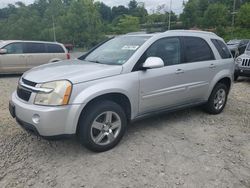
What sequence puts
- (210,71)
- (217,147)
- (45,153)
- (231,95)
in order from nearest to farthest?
1. (45,153)
2. (217,147)
3. (210,71)
4. (231,95)

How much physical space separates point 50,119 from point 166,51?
7.38ft

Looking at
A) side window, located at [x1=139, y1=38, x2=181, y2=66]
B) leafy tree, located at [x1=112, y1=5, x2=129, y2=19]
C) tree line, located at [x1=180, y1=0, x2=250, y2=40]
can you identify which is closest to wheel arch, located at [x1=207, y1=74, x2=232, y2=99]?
side window, located at [x1=139, y1=38, x2=181, y2=66]

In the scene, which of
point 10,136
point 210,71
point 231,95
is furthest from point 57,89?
point 231,95

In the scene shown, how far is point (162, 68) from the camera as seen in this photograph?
443cm

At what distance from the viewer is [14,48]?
36.2ft

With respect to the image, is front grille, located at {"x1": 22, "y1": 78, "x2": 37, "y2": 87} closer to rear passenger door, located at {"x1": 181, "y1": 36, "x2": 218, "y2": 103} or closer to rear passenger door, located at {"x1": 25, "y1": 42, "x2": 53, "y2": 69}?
rear passenger door, located at {"x1": 181, "y1": 36, "x2": 218, "y2": 103}

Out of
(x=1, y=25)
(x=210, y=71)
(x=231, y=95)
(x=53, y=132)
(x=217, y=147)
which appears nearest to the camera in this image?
(x=53, y=132)

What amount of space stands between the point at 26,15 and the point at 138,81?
157 feet

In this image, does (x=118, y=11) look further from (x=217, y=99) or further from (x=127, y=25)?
(x=217, y=99)

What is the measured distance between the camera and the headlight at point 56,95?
11.2 feet

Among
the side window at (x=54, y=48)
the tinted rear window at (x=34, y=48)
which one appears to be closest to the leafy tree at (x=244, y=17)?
the side window at (x=54, y=48)

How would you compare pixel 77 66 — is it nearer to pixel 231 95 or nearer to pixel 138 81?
pixel 138 81

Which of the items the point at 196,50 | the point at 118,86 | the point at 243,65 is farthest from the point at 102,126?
the point at 243,65

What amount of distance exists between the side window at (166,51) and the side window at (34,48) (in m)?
8.10
